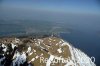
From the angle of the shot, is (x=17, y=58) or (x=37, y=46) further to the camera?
(x=37, y=46)

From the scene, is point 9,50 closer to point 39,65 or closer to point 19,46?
point 19,46

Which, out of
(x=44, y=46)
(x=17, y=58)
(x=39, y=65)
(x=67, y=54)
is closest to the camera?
(x=39, y=65)

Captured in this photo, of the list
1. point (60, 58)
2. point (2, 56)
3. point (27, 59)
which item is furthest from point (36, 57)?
point (2, 56)

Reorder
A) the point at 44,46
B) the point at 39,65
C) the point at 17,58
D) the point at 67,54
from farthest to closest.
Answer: the point at 44,46
the point at 67,54
the point at 17,58
the point at 39,65

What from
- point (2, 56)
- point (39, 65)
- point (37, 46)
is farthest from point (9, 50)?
point (39, 65)

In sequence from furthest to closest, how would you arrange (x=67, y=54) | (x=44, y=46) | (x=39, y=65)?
(x=44, y=46)
(x=67, y=54)
(x=39, y=65)

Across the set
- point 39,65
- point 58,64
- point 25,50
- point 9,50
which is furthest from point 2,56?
point 58,64

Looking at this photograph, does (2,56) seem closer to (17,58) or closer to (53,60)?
(17,58)

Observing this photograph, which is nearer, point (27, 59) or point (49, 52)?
point (27, 59)
